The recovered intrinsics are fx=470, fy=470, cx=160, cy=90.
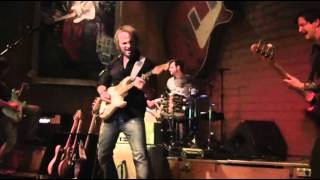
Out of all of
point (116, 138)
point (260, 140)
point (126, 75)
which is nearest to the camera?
point (126, 75)

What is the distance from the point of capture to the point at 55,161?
201cm

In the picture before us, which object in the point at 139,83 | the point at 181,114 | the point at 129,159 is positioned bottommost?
the point at 129,159

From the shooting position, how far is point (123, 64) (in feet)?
6.69

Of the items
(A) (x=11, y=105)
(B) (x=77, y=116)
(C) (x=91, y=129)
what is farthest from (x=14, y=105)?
(C) (x=91, y=129)

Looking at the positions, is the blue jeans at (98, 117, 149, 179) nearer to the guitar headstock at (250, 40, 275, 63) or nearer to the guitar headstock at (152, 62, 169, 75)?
the guitar headstock at (152, 62, 169, 75)

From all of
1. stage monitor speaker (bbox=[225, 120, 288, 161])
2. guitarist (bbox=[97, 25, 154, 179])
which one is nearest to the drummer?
guitarist (bbox=[97, 25, 154, 179])

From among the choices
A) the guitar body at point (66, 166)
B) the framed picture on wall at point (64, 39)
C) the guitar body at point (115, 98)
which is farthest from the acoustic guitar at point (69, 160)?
the framed picture on wall at point (64, 39)

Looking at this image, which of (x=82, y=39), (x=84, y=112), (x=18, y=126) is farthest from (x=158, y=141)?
(x=82, y=39)

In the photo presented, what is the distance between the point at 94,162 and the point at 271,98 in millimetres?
2204

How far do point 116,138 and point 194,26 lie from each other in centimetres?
167

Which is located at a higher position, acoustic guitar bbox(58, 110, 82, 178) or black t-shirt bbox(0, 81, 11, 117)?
black t-shirt bbox(0, 81, 11, 117)

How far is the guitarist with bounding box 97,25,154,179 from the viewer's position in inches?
80.5

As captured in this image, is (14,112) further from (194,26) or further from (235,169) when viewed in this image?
(194,26)

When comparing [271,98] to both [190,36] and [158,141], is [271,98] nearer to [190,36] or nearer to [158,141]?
[190,36]
